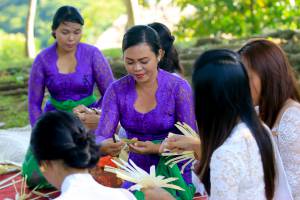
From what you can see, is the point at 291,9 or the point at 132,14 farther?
the point at 291,9

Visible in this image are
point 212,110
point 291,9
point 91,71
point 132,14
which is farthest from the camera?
point 291,9

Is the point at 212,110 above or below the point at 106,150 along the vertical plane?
above

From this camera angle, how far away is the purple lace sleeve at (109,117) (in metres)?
4.19

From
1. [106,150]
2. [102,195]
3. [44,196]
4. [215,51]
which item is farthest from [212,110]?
[44,196]

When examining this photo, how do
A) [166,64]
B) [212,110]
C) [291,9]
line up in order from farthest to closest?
[291,9], [166,64], [212,110]

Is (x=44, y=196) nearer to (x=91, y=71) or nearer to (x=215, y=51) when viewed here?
(x=91, y=71)

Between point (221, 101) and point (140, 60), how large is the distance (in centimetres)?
145

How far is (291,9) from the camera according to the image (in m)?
13.0

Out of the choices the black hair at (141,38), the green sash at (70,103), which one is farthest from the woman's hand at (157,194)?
the green sash at (70,103)

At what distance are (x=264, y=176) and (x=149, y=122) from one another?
1.44 m

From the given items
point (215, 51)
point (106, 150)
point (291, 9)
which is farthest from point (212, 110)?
point (291, 9)

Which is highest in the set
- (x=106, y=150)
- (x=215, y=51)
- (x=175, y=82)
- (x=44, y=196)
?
(x=215, y=51)

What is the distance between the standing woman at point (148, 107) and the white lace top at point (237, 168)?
1412mm

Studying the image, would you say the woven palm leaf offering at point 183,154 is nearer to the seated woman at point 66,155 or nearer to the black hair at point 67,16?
the seated woman at point 66,155
